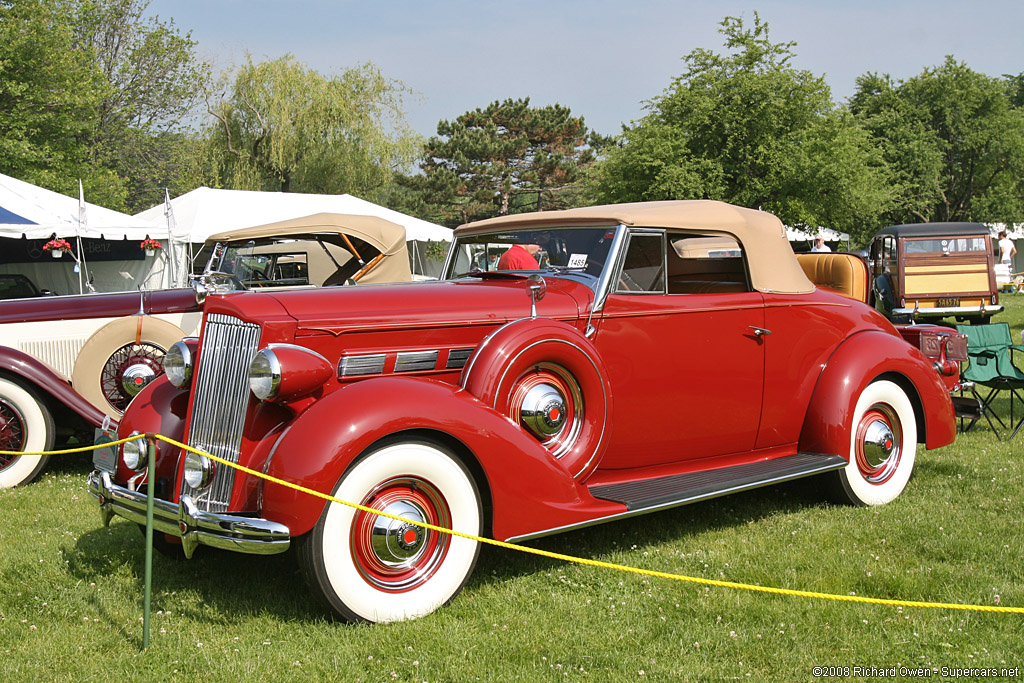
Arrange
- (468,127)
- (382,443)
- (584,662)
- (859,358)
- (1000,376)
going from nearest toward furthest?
(584,662), (382,443), (859,358), (1000,376), (468,127)

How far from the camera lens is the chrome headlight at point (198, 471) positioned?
12.0ft

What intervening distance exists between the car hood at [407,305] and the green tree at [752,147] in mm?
24087

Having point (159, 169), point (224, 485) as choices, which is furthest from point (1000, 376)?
point (159, 169)

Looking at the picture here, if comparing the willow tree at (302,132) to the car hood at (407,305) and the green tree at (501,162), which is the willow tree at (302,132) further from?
the car hood at (407,305)

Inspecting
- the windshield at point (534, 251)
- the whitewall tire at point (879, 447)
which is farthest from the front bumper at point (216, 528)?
the whitewall tire at point (879, 447)

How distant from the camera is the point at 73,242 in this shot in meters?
17.5

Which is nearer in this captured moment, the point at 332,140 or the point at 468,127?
the point at 332,140

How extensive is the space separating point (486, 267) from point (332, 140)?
91.3 ft

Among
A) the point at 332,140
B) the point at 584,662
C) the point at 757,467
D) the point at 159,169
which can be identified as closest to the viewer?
the point at 584,662

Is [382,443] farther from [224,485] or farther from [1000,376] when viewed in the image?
[1000,376]

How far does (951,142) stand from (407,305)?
47271 mm

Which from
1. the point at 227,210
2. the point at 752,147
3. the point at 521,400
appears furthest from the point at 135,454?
the point at 752,147

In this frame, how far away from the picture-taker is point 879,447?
5.37 meters

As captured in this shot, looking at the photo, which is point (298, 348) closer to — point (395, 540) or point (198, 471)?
point (198, 471)
